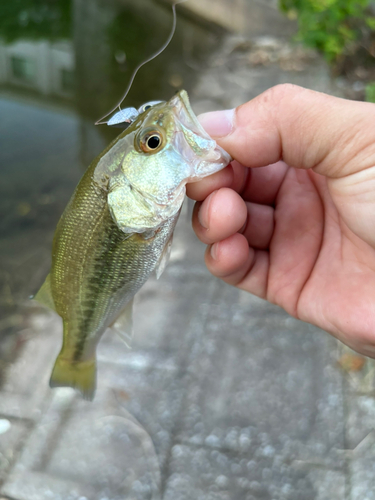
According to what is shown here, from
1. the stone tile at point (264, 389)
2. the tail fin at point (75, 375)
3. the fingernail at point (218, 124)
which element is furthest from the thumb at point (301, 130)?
the stone tile at point (264, 389)

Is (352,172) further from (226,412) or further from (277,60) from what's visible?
(277,60)

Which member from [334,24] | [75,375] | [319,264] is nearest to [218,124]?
[319,264]

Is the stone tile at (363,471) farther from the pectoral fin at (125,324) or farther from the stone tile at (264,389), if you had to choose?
the pectoral fin at (125,324)

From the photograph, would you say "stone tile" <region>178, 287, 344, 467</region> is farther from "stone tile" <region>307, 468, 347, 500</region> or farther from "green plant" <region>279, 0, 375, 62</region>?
"green plant" <region>279, 0, 375, 62</region>

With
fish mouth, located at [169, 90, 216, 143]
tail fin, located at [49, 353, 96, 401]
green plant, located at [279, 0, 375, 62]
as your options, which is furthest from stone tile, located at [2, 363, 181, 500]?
green plant, located at [279, 0, 375, 62]

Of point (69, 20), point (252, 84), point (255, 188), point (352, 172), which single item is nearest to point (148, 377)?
point (255, 188)

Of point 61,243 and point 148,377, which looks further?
point 148,377
